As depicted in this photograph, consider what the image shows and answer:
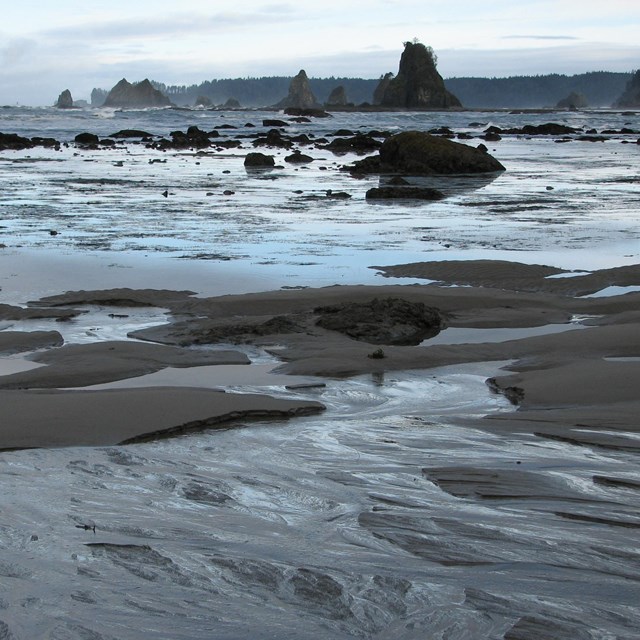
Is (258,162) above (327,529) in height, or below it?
above

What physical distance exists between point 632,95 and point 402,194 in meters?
189

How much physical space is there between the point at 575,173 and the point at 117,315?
19.2 metres

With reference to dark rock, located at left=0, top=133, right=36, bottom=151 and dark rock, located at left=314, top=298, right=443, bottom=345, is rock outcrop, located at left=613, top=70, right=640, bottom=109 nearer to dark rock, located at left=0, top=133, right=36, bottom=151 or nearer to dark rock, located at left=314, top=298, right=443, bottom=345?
dark rock, located at left=0, top=133, right=36, bottom=151

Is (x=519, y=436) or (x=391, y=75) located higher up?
(x=391, y=75)

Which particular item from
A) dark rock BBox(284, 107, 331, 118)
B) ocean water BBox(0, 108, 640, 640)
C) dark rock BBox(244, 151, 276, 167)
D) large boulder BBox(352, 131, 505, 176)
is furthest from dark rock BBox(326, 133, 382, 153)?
dark rock BBox(284, 107, 331, 118)

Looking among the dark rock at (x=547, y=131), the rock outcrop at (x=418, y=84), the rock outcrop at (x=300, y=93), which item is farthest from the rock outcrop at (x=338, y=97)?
the dark rock at (x=547, y=131)

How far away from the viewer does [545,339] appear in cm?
707

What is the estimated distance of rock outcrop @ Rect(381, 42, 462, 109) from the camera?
136 metres

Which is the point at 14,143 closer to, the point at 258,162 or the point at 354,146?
the point at 354,146

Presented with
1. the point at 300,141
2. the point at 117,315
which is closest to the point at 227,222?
the point at 117,315

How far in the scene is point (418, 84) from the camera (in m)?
136

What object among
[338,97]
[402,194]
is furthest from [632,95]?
[402,194]

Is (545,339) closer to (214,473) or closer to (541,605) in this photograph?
(214,473)

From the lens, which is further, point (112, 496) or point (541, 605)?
point (112, 496)
